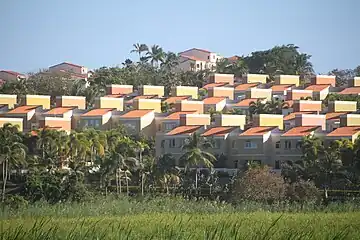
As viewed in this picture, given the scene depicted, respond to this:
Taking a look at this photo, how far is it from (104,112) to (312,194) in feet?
106

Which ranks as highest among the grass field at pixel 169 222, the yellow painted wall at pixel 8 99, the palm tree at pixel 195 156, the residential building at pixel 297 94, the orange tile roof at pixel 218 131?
the residential building at pixel 297 94

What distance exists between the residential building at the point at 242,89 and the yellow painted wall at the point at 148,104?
1238cm

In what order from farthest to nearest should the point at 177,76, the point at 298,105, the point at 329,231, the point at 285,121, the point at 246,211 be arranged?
the point at 177,76 → the point at 298,105 → the point at 285,121 → the point at 246,211 → the point at 329,231

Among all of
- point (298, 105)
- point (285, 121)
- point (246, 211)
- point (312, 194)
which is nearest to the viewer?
point (246, 211)

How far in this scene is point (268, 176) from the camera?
56.8 metres

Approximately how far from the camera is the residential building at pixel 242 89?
99463 mm

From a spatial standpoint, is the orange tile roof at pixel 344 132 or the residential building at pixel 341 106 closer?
the orange tile roof at pixel 344 132

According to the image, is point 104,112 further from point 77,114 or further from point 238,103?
Answer: point 238,103

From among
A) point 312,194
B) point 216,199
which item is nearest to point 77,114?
point 216,199

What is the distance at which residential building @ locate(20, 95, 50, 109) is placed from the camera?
88.9m

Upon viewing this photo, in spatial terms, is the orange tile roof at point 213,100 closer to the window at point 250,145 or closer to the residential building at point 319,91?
the residential building at point 319,91

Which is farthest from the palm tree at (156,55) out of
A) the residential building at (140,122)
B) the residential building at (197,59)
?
Result: the residential building at (140,122)

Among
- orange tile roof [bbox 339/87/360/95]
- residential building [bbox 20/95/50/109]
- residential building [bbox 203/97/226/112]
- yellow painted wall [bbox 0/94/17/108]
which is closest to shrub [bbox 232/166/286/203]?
residential building [bbox 203/97/226/112]

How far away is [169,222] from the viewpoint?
38.8 meters
